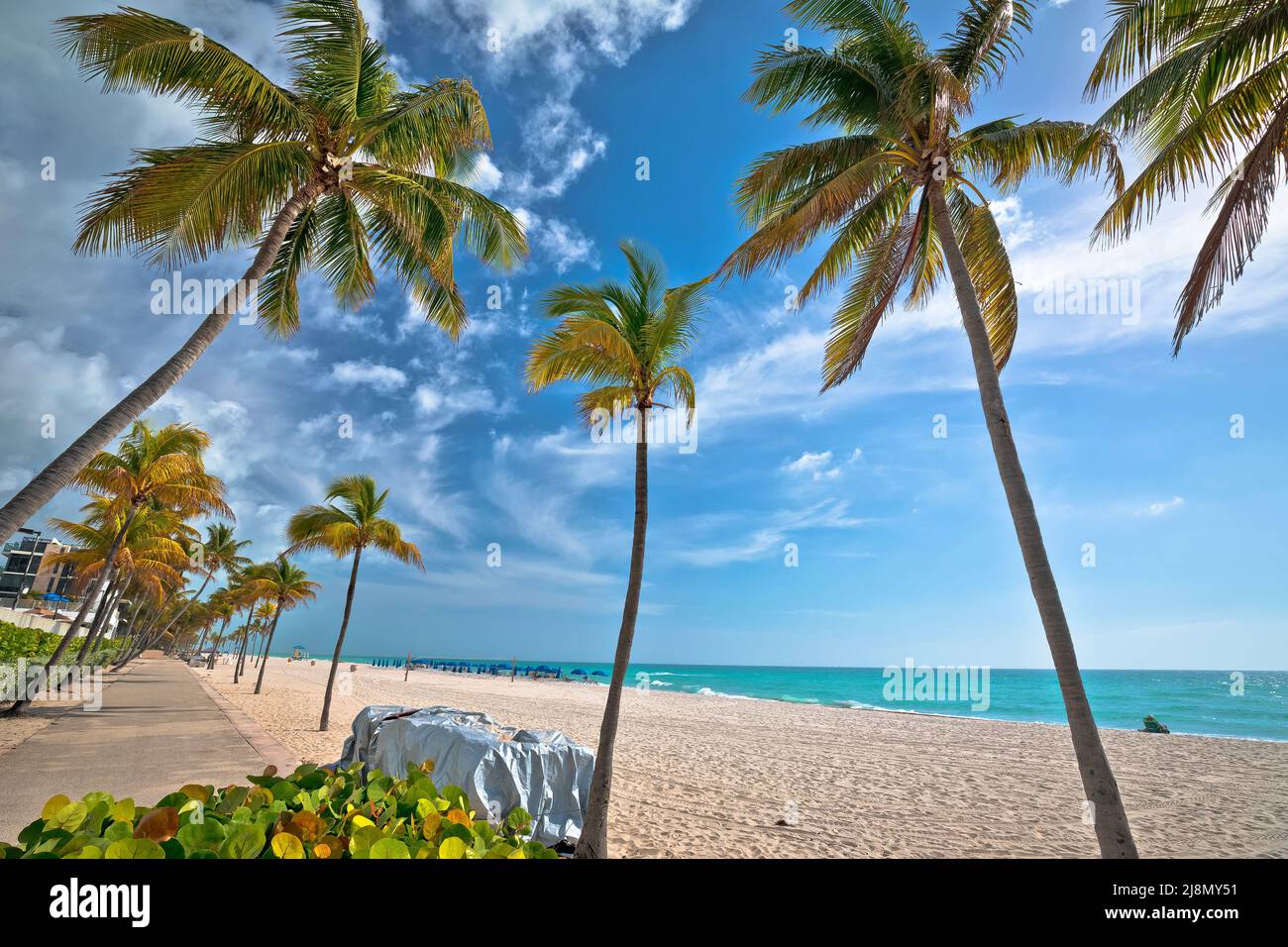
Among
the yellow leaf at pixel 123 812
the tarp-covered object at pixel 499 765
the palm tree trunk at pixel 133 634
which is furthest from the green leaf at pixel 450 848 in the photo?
the palm tree trunk at pixel 133 634

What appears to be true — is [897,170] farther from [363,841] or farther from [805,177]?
[363,841]

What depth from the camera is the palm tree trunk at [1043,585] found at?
4.72 metres

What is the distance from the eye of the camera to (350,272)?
10.0m

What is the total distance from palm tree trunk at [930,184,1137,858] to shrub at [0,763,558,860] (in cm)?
469

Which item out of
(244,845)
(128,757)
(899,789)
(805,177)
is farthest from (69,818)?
(899,789)

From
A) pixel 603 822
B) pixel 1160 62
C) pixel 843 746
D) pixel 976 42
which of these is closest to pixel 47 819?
pixel 603 822

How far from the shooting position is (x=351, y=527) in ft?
Answer: 54.7

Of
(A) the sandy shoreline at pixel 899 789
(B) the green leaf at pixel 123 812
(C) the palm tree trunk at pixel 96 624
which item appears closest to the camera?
(B) the green leaf at pixel 123 812

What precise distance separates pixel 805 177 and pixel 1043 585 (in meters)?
5.69

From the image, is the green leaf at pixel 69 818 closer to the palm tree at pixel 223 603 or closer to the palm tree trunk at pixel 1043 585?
the palm tree trunk at pixel 1043 585

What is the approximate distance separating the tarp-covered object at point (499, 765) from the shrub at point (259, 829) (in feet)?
16.0
